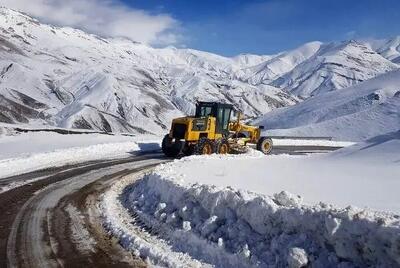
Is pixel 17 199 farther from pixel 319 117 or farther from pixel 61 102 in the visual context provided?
pixel 61 102

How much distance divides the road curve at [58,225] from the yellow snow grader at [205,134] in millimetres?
6919

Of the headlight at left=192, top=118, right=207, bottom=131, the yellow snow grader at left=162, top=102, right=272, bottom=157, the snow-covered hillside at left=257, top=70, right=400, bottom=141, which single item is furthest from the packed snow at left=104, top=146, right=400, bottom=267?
the snow-covered hillside at left=257, top=70, right=400, bottom=141

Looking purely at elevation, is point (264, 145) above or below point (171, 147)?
above

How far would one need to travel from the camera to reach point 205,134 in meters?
27.2

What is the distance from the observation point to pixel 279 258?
27.3 ft

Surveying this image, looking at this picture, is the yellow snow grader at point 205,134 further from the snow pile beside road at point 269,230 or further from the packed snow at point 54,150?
the snow pile beside road at point 269,230

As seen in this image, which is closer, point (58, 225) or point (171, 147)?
point (58, 225)

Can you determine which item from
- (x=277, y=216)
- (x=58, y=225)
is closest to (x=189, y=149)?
(x=58, y=225)

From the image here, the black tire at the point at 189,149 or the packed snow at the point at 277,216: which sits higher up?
the black tire at the point at 189,149

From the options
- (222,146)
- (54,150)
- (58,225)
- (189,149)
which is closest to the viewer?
(58,225)

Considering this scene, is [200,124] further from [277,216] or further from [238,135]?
[277,216]

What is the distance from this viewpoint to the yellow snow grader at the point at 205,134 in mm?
26422

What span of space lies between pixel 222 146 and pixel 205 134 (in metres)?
1.10

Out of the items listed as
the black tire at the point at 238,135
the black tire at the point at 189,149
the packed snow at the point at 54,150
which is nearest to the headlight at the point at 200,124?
the black tire at the point at 189,149
